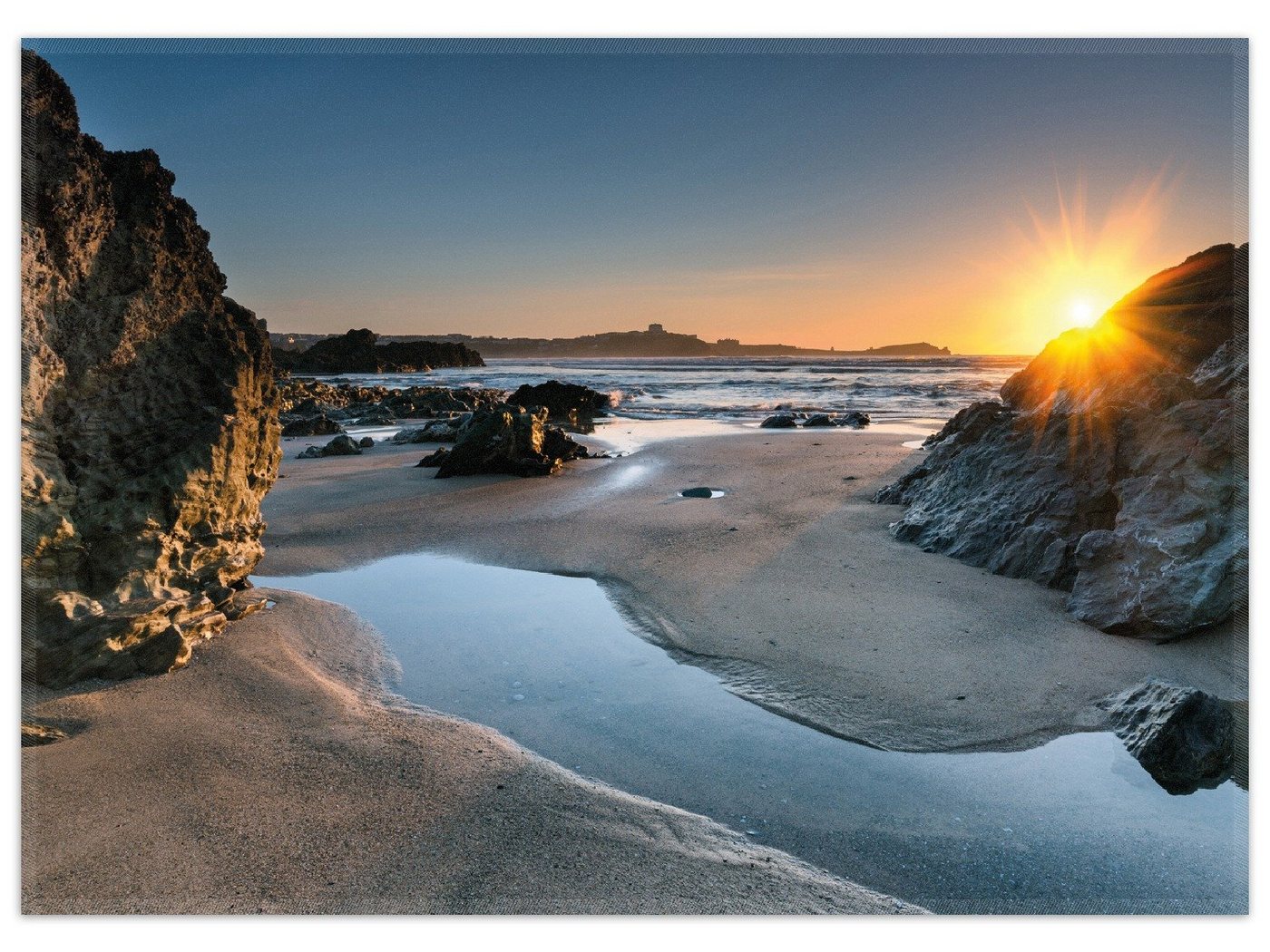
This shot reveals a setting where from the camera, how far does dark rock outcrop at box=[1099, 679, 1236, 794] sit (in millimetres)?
2627

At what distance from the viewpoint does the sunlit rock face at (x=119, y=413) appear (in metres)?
2.86

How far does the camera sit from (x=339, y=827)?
220 cm

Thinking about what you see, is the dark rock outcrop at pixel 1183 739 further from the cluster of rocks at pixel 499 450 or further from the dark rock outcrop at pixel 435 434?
the dark rock outcrop at pixel 435 434

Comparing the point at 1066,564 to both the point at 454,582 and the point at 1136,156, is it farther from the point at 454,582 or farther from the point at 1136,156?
the point at 454,582

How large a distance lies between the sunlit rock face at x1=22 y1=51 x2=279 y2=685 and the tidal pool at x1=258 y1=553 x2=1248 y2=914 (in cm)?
122

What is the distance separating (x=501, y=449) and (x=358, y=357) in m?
45.1

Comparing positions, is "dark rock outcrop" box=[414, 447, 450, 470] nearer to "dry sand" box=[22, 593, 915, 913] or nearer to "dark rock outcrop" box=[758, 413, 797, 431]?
"dry sand" box=[22, 593, 915, 913]

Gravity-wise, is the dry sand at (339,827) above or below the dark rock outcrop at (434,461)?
below

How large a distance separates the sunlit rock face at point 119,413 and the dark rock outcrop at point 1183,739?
4.22 metres

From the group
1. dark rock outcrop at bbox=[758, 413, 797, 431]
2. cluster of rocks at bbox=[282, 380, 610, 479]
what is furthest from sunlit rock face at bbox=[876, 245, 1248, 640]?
dark rock outcrop at bbox=[758, 413, 797, 431]

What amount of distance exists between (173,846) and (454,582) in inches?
116

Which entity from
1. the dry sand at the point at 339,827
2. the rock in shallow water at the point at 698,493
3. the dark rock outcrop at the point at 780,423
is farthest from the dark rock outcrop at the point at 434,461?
the dark rock outcrop at the point at 780,423

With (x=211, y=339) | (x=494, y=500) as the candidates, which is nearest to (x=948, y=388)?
(x=494, y=500)

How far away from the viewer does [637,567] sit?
17.0 feet
